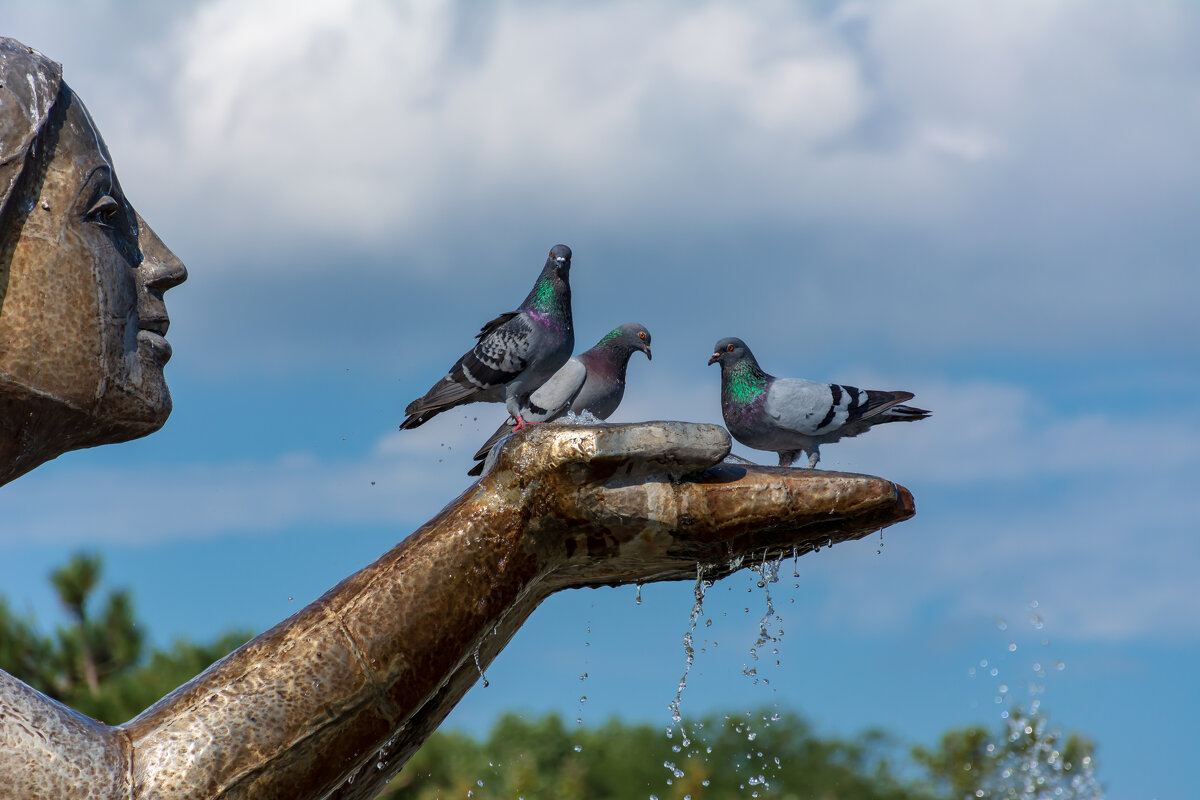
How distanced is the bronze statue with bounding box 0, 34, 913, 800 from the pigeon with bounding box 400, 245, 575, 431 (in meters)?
3.69

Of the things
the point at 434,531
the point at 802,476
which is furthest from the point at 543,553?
the point at 802,476

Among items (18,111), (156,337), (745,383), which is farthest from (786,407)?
(18,111)

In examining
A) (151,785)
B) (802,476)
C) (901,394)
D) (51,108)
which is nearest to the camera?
(151,785)

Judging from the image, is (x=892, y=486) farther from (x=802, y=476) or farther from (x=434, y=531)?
(x=434, y=531)

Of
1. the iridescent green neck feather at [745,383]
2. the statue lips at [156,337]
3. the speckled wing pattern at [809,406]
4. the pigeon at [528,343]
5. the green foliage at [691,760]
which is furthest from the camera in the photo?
the green foliage at [691,760]

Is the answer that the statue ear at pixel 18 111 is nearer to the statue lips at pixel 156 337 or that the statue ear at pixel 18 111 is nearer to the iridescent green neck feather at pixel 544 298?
the statue lips at pixel 156 337

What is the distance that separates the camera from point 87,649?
16484mm

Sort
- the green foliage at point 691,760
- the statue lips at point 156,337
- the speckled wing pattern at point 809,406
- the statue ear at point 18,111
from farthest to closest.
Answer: the green foliage at point 691,760
the speckled wing pattern at point 809,406
the statue lips at point 156,337
the statue ear at point 18,111

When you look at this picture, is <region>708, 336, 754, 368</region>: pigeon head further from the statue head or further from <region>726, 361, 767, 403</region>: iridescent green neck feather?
the statue head

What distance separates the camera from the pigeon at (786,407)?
27.1 feet

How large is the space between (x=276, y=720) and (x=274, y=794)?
8.4 inches

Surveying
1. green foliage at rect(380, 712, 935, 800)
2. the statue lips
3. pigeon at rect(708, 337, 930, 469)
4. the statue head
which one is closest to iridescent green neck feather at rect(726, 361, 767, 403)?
pigeon at rect(708, 337, 930, 469)

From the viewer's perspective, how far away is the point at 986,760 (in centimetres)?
1902

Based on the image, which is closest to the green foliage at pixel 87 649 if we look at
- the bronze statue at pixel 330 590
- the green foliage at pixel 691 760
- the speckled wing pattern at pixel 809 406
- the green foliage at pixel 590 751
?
the green foliage at pixel 590 751
